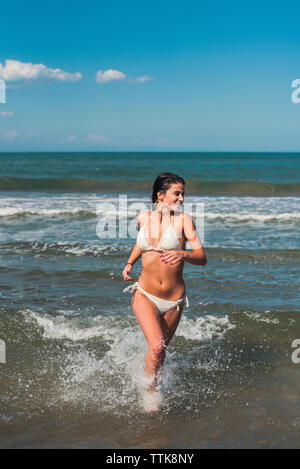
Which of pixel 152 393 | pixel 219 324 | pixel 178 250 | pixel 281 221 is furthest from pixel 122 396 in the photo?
pixel 281 221

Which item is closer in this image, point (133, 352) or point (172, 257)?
point (172, 257)

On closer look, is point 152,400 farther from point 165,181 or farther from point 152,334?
point 165,181

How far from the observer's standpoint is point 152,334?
4367 mm

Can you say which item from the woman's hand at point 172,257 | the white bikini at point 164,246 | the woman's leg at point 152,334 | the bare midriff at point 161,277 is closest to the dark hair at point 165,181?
the white bikini at point 164,246

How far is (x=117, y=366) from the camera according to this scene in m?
5.42

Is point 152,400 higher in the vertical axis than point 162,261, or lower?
lower

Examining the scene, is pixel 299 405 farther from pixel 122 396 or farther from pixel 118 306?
pixel 118 306

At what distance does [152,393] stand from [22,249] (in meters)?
7.63

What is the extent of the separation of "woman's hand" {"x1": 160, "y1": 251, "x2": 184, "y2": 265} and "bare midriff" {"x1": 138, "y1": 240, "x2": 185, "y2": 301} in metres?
0.26

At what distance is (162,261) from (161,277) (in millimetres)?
200

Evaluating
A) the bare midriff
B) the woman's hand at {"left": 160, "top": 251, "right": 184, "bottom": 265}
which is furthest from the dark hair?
the woman's hand at {"left": 160, "top": 251, "right": 184, "bottom": 265}

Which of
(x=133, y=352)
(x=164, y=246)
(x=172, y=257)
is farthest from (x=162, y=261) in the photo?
(x=133, y=352)

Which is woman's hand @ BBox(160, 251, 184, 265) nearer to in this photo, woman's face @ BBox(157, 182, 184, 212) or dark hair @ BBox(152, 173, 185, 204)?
woman's face @ BBox(157, 182, 184, 212)

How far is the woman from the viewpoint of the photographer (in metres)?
4.46
